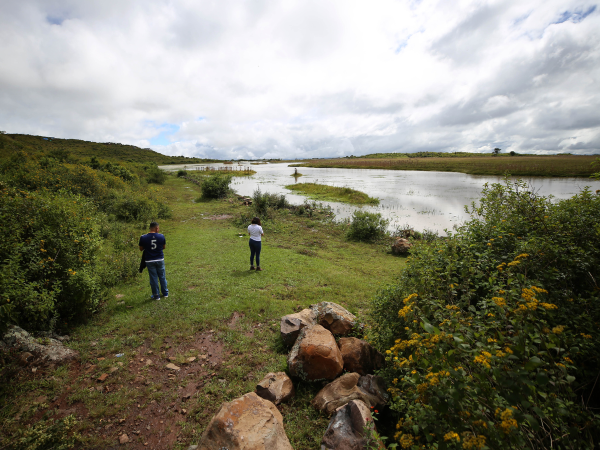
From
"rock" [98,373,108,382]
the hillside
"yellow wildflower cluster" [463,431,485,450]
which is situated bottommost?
"rock" [98,373,108,382]

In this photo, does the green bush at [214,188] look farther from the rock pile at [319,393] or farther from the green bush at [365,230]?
the rock pile at [319,393]

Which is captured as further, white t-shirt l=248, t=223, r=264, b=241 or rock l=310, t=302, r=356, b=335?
white t-shirt l=248, t=223, r=264, b=241

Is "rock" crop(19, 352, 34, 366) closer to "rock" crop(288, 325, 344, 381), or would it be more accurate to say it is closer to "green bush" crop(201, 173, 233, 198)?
"rock" crop(288, 325, 344, 381)

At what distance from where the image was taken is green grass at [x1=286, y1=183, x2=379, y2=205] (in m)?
31.0

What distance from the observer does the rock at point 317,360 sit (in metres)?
4.64

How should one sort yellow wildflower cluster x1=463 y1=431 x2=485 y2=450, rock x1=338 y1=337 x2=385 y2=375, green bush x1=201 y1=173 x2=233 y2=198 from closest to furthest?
yellow wildflower cluster x1=463 y1=431 x2=485 y2=450 → rock x1=338 y1=337 x2=385 y2=375 → green bush x1=201 y1=173 x2=233 y2=198

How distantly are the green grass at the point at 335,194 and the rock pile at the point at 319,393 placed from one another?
25946 millimetres

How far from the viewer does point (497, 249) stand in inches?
176

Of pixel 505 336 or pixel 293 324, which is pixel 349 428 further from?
pixel 293 324

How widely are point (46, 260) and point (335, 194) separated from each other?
106ft

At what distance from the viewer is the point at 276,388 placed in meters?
4.48

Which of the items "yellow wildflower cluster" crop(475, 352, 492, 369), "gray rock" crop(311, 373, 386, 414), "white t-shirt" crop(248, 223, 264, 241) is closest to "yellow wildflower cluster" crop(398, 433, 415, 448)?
"yellow wildflower cluster" crop(475, 352, 492, 369)

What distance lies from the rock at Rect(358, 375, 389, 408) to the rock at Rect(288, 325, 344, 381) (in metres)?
0.52

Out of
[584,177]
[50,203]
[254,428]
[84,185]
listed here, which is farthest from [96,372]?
[584,177]
